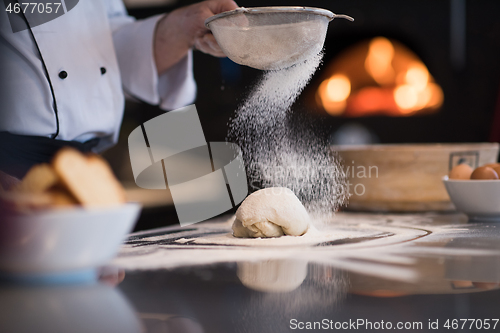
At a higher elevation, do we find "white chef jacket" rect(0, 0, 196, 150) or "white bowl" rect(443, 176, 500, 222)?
"white chef jacket" rect(0, 0, 196, 150)

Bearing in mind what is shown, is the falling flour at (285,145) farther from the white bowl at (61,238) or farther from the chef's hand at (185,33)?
the white bowl at (61,238)

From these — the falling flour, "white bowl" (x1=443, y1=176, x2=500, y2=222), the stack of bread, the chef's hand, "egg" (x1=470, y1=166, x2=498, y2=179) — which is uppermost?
the chef's hand

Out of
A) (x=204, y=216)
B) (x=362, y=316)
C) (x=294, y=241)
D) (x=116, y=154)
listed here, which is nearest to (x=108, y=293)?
(x=362, y=316)

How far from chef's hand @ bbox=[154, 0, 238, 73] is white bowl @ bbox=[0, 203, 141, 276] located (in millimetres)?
669

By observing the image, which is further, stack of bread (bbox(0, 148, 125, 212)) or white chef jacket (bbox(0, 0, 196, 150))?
white chef jacket (bbox(0, 0, 196, 150))

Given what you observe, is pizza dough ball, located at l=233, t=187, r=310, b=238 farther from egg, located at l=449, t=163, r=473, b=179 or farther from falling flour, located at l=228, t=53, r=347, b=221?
egg, located at l=449, t=163, r=473, b=179

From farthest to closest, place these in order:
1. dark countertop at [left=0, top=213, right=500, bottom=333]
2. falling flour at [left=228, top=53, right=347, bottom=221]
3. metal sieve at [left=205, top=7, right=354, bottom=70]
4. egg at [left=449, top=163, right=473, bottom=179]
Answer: egg at [left=449, top=163, right=473, bottom=179] < falling flour at [left=228, top=53, right=347, bottom=221] < metal sieve at [left=205, top=7, right=354, bottom=70] < dark countertop at [left=0, top=213, right=500, bottom=333]

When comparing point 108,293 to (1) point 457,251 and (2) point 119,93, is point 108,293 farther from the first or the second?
(2) point 119,93

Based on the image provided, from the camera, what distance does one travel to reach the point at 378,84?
10.5ft

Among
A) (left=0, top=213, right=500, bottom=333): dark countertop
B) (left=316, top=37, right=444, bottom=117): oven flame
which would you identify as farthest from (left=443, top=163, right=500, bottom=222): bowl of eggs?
(left=316, top=37, right=444, bottom=117): oven flame

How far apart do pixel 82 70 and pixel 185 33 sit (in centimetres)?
26

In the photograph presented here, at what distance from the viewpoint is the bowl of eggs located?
955 millimetres

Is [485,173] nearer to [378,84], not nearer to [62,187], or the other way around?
[62,187]

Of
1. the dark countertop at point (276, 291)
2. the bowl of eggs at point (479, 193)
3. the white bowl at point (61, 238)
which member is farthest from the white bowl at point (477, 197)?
the white bowl at point (61, 238)
